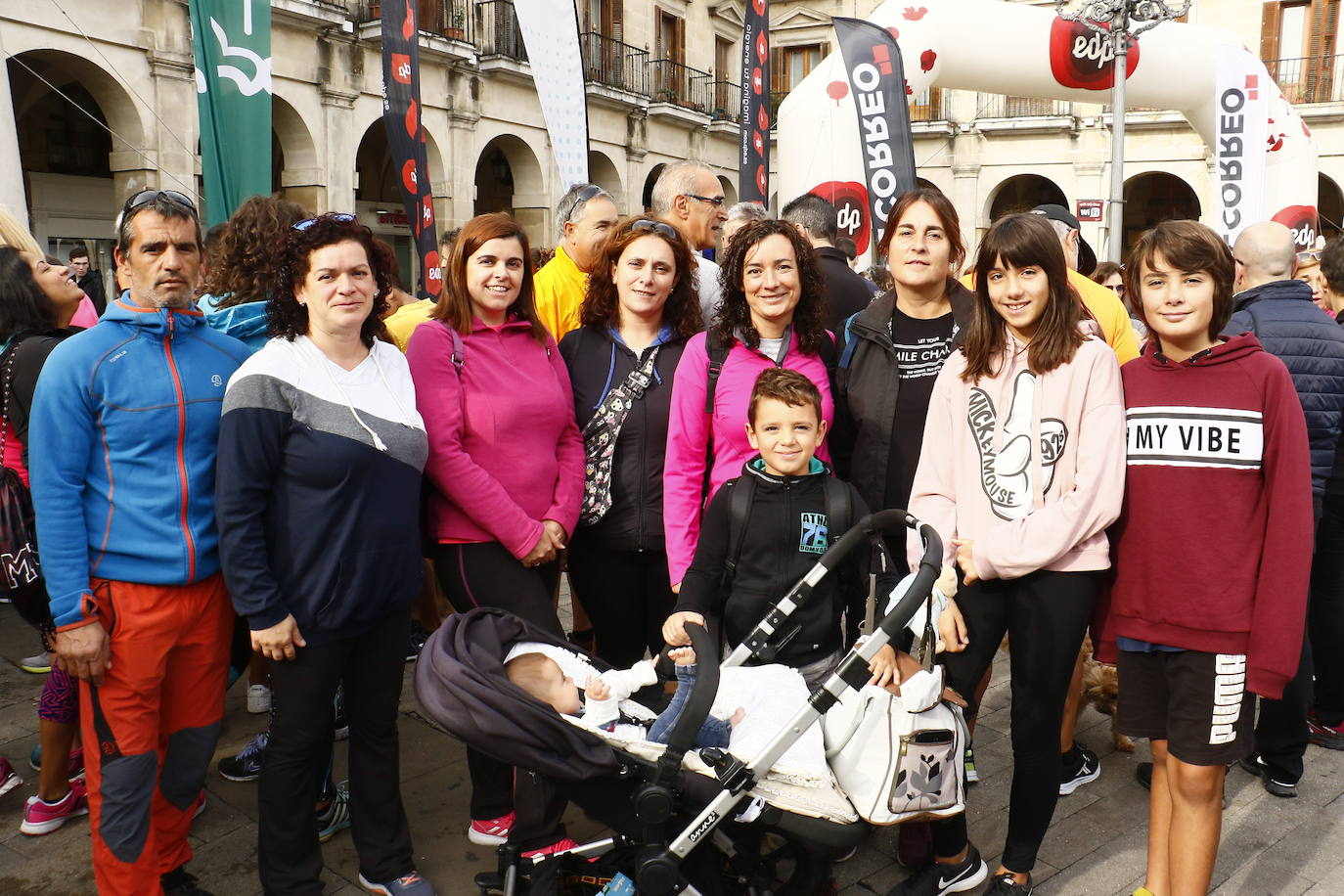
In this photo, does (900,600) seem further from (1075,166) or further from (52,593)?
(1075,166)

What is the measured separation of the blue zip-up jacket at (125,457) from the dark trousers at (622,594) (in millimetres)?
1245

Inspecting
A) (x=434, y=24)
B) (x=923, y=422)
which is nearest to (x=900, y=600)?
(x=923, y=422)

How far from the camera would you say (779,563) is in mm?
3047

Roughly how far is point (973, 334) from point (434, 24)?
1706cm

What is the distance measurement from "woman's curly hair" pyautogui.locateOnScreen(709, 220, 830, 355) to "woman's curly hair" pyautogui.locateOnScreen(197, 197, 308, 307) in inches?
58.8

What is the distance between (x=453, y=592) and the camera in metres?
3.30

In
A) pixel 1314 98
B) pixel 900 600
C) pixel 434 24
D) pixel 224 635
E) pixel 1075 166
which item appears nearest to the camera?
pixel 900 600

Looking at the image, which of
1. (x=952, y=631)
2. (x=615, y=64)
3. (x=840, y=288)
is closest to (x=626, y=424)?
(x=952, y=631)

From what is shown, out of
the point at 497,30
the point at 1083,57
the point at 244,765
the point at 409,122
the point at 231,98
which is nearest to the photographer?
the point at 244,765

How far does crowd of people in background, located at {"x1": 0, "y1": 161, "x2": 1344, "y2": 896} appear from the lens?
8.76 ft

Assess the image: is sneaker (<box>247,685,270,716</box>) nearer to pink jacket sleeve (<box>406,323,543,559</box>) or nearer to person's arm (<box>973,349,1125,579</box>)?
pink jacket sleeve (<box>406,323,543,559</box>)

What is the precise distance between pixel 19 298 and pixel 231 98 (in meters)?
2.85

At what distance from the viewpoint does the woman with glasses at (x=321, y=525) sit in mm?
2686

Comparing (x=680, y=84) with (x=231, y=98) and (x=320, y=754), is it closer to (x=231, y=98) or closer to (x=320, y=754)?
(x=231, y=98)
